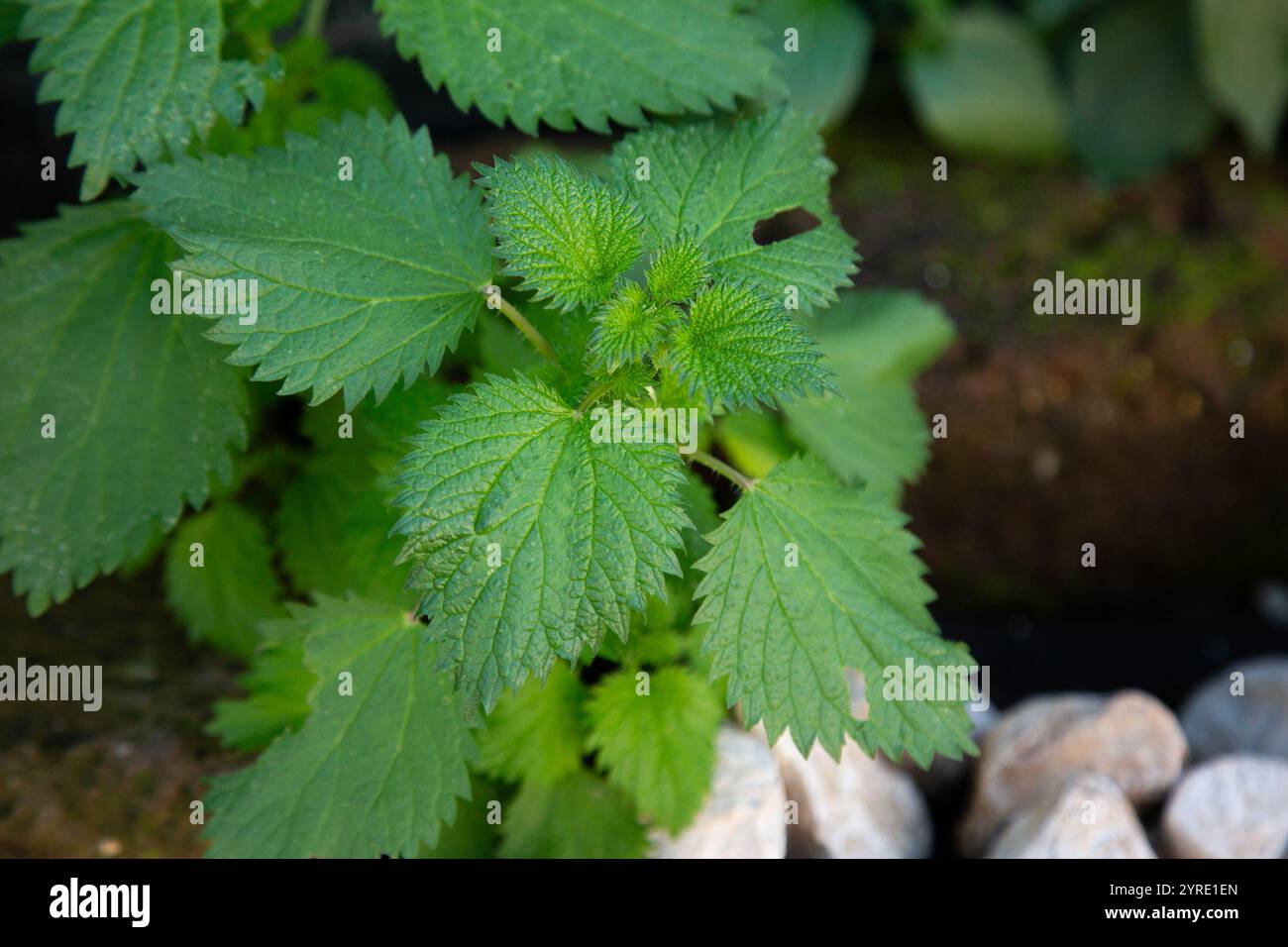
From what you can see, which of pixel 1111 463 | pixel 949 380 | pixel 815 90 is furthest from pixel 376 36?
pixel 1111 463

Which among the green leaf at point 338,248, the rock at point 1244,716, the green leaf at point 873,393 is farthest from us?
the rock at point 1244,716

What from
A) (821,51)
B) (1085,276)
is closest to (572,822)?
(1085,276)

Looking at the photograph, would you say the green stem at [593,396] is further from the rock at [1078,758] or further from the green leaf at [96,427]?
the rock at [1078,758]

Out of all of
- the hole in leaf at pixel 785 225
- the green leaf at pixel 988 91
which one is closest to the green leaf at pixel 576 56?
the hole in leaf at pixel 785 225

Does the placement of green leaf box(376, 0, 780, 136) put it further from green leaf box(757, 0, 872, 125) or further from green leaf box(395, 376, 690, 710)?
green leaf box(757, 0, 872, 125)

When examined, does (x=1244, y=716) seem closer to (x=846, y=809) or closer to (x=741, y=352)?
(x=846, y=809)

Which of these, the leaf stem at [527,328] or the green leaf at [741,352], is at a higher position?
the leaf stem at [527,328]

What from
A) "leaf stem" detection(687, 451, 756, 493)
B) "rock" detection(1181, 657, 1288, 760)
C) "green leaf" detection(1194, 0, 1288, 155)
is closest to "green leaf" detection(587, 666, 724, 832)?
"leaf stem" detection(687, 451, 756, 493)

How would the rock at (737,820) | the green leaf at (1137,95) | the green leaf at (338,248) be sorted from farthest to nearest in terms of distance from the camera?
1. the green leaf at (1137,95)
2. the rock at (737,820)
3. the green leaf at (338,248)
